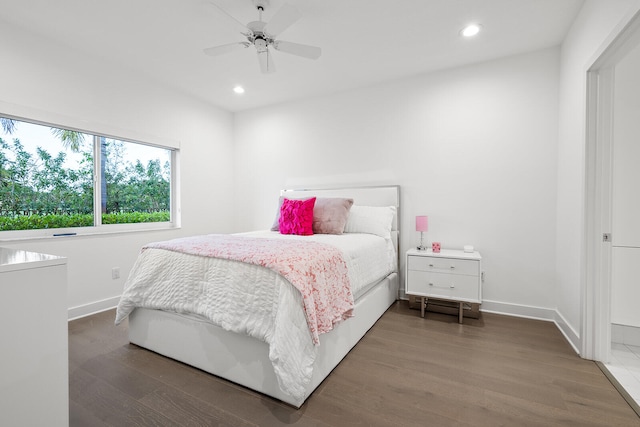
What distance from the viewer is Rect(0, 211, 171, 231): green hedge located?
8.04 ft

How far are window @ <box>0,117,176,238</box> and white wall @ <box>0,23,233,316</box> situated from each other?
17cm

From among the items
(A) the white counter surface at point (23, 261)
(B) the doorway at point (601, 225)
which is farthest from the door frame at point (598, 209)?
(A) the white counter surface at point (23, 261)

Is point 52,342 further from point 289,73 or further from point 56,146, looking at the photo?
point 289,73

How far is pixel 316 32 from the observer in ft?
7.99

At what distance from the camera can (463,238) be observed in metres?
3.01

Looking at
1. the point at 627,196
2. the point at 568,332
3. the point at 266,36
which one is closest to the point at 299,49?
the point at 266,36

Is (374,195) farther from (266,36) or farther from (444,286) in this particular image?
(266,36)

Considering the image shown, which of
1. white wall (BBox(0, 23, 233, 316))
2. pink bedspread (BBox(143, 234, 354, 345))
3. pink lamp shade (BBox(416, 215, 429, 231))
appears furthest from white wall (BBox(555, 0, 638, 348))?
white wall (BBox(0, 23, 233, 316))

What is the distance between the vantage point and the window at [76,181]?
2.46 m

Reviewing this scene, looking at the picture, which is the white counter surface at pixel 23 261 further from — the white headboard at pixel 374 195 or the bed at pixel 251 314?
the white headboard at pixel 374 195

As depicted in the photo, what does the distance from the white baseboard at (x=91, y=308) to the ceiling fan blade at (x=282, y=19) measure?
299cm

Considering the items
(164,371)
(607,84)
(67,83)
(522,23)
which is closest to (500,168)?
(607,84)

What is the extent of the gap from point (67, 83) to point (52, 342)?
2670 mm

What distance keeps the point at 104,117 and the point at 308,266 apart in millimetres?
2827
